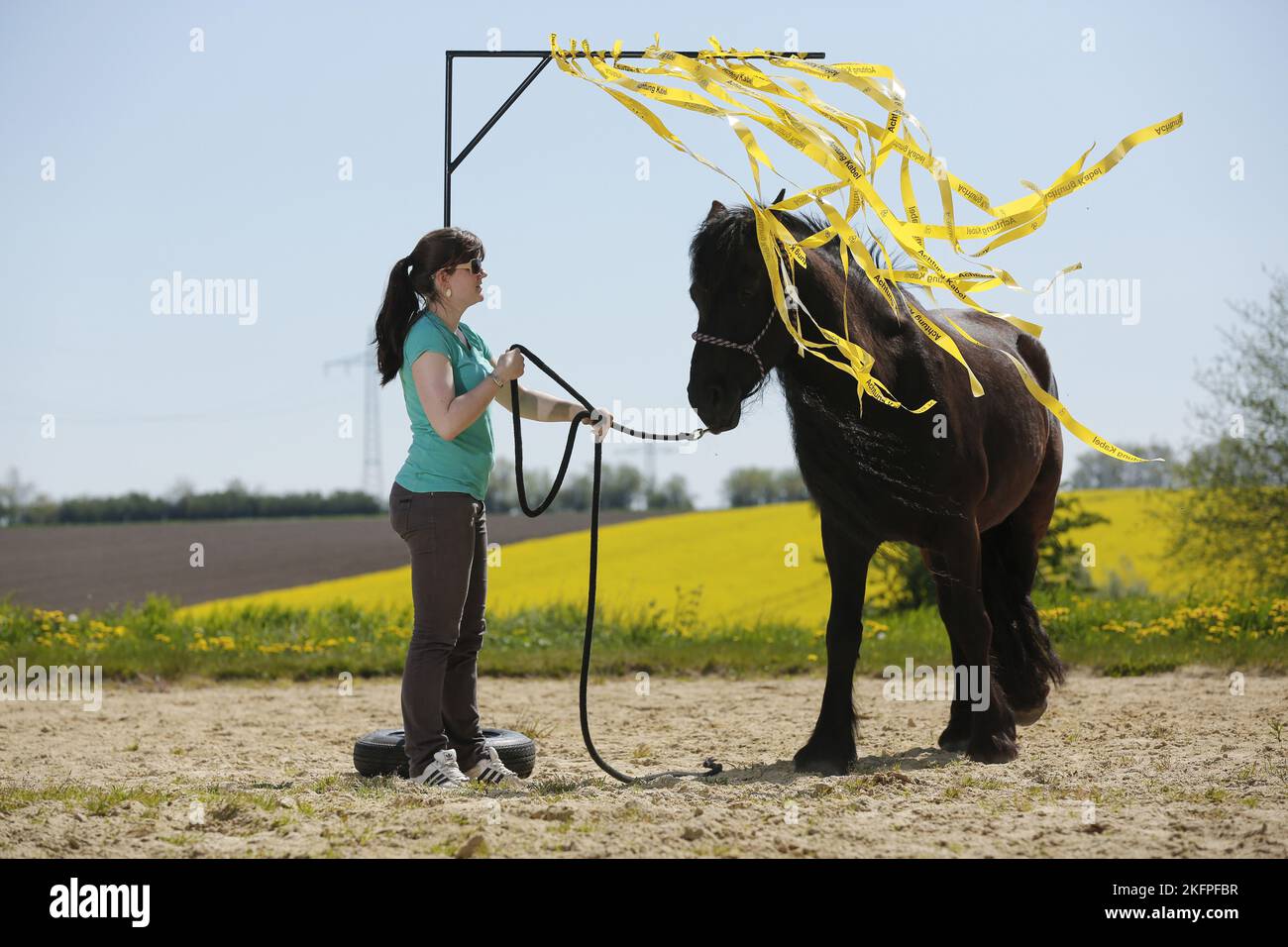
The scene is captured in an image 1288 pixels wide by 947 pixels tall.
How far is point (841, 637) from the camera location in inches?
188

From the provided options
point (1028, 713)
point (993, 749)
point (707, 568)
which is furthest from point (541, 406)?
point (707, 568)

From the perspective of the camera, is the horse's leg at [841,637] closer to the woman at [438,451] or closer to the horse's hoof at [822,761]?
the horse's hoof at [822,761]

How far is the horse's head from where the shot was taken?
4.09 m

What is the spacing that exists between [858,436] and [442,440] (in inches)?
62.3

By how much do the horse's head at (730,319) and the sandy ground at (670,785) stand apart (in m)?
1.36

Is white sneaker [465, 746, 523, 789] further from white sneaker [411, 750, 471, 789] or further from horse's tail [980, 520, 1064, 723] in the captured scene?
horse's tail [980, 520, 1064, 723]

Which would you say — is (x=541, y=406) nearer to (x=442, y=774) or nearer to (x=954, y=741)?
(x=442, y=774)

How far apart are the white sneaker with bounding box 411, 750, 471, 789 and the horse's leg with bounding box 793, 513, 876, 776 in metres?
1.38

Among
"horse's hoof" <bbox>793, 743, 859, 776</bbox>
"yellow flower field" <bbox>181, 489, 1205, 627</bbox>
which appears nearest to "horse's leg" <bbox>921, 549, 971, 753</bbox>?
"horse's hoof" <bbox>793, 743, 859, 776</bbox>

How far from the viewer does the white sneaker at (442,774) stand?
161 inches

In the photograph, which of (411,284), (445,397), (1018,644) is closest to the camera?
(445,397)

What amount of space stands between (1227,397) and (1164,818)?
38.5 feet
